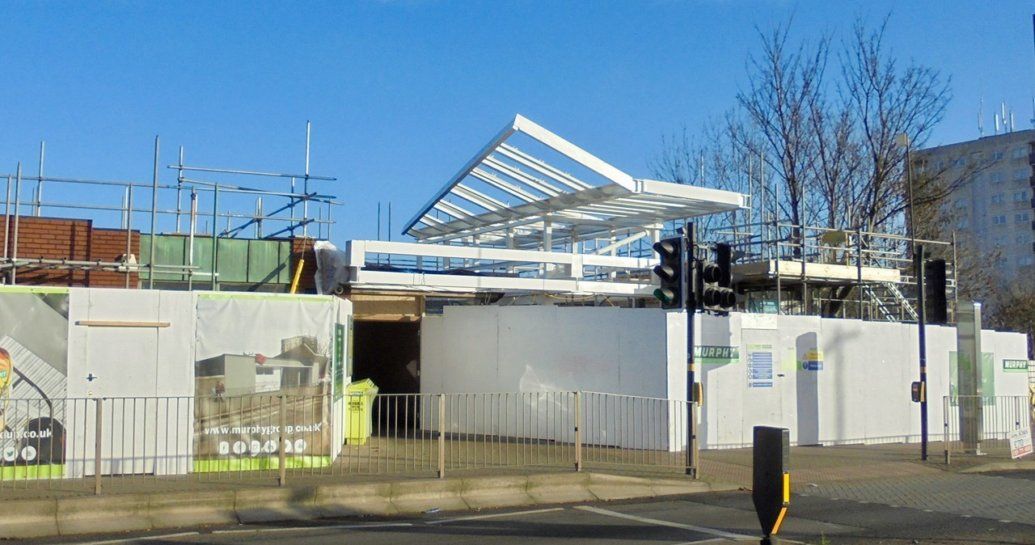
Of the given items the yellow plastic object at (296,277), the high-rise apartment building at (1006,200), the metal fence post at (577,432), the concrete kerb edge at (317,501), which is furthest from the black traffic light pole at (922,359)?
the high-rise apartment building at (1006,200)

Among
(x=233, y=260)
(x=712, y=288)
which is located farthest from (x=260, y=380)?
(x=712, y=288)

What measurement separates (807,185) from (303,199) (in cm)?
2169

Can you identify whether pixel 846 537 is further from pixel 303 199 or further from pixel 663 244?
pixel 303 199

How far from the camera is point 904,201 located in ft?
111

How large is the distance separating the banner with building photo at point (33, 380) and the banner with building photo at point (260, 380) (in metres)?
1.75

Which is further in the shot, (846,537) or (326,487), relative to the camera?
(326,487)

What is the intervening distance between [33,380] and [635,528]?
807 centimetres

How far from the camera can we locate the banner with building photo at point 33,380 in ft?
41.7

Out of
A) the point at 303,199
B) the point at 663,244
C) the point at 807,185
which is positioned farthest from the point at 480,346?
the point at 807,185

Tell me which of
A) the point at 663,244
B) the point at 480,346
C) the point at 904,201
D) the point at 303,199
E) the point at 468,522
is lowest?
the point at 468,522

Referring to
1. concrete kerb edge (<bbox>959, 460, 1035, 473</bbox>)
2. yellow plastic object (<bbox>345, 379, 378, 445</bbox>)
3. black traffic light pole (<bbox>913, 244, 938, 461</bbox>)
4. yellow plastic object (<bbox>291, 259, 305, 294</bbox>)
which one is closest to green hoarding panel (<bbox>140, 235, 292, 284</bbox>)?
yellow plastic object (<bbox>291, 259, 305, 294</bbox>)

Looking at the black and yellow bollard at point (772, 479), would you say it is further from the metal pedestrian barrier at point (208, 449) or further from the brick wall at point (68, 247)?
the brick wall at point (68, 247)

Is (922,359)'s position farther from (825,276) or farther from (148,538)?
(148,538)

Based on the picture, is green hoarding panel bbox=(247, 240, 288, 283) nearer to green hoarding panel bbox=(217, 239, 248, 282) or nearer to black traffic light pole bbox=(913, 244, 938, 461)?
green hoarding panel bbox=(217, 239, 248, 282)
